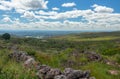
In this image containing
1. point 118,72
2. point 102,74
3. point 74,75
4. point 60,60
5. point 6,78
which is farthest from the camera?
point 60,60

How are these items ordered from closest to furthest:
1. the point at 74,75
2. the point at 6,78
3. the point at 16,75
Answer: the point at 6,78
the point at 16,75
the point at 74,75

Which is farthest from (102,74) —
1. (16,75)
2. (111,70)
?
(16,75)

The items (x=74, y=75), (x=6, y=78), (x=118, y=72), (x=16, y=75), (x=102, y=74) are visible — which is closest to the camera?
(x=6, y=78)

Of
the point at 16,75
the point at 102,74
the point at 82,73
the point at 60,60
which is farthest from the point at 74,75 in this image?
the point at 60,60

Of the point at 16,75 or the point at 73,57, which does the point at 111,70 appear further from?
the point at 16,75

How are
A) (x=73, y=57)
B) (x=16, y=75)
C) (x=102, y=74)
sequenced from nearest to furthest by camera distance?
1. (x=16, y=75)
2. (x=102, y=74)
3. (x=73, y=57)

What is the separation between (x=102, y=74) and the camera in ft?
58.5

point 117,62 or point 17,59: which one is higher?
point 17,59

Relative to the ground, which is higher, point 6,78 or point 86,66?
point 6,78

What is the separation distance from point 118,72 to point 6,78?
36.1 ft

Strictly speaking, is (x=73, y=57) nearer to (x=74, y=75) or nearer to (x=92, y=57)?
(x=92, y=57)

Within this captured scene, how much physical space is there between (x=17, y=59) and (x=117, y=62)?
10.7 metres

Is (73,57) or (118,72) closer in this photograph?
(118,72)

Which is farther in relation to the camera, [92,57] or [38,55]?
[92,57]
